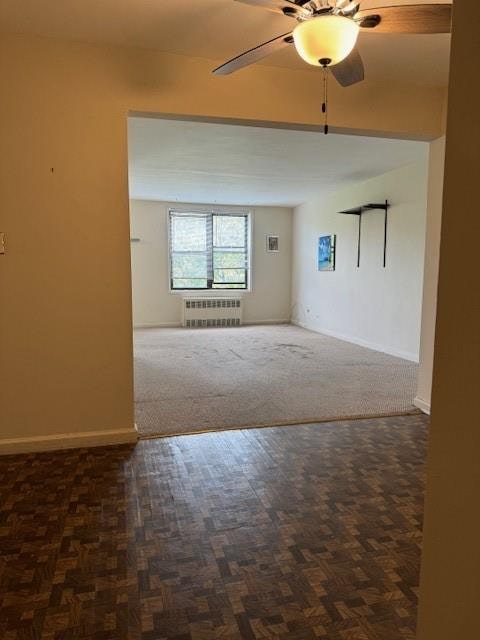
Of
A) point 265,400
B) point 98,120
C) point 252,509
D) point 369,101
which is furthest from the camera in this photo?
point 265,400

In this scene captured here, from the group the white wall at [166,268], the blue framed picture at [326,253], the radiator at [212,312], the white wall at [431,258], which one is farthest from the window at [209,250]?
the white wall at [431,258]

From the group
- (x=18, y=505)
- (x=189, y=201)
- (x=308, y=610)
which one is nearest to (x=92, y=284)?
(x=18, y=505)

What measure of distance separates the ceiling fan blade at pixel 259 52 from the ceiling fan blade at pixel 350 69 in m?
0.29

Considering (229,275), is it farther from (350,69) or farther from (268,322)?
(350,69)

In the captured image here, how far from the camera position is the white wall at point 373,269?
5.35 meters

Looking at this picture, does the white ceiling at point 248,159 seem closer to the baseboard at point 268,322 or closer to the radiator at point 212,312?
the radiator at point 212,312

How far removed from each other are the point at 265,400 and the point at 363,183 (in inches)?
161

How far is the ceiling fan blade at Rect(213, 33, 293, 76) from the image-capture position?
5.91ft

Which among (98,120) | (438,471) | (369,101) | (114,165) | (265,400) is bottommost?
(265,400)

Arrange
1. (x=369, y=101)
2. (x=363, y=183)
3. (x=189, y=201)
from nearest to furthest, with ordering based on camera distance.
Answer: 1. (x=369, y=101)
2. (x=363, y=183)
3. (x=189, y=201)

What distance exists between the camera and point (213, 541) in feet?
5.72

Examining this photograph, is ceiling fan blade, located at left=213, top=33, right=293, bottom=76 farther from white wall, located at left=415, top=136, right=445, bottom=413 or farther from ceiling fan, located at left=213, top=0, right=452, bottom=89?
white wall, located at left=415, top=136, right=445, bottom=413

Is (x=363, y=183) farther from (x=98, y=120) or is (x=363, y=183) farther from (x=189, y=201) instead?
(x=98, y=120)

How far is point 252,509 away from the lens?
6.50ft
